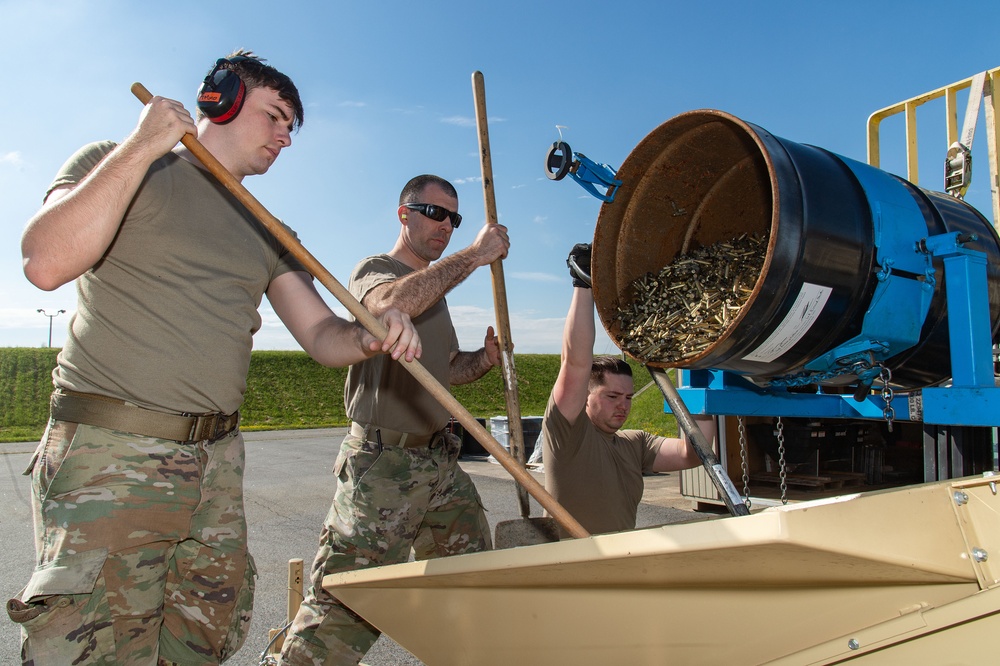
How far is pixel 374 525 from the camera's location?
3002 mm

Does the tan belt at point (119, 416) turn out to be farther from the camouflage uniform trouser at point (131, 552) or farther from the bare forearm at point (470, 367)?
the bare forearm at point (470, 367)

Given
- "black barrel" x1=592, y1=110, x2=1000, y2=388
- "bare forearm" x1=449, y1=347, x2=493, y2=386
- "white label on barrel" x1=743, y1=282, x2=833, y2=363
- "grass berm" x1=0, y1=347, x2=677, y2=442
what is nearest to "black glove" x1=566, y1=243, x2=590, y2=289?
"black barrel" x1=592, y1=110, x2=1000, y2=388

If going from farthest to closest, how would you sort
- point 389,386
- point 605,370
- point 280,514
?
point 280,514
point 605,370
point 389,386

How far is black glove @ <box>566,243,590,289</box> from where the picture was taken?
106 inches

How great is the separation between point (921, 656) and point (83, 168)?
7.26 ft

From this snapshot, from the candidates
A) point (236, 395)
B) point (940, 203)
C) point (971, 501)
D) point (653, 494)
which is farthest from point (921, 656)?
point (653, 494)

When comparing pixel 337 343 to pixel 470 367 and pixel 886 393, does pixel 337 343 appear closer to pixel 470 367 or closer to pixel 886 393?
pixel 470 367

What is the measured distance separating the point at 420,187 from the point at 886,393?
2.21 meters

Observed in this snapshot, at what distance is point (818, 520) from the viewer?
119 cm

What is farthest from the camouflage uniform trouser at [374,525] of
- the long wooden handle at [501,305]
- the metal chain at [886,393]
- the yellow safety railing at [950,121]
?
the yellow safety railing at [950,121]

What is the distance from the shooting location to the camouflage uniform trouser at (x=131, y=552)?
1.79 metres

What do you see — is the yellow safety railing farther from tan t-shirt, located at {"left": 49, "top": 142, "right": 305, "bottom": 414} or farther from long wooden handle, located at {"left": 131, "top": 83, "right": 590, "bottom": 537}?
tan t-shirt, located at {"left": 49, "top": 142, "right": 305, "bottom": 414}

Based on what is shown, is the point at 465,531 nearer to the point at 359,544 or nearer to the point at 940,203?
the point at 359,544

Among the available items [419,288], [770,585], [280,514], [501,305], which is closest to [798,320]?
[770,585]
